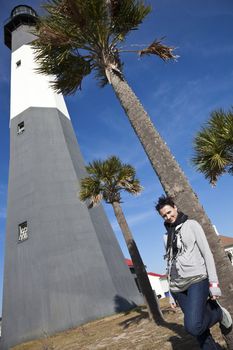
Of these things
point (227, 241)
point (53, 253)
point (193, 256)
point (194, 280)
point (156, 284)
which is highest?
point (227, 241)

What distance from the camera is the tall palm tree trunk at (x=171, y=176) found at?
168 inches

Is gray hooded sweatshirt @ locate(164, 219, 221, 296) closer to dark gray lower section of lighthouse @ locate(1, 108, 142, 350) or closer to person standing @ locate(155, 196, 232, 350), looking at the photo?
person standing @ locate(155, 196, 232, 350)

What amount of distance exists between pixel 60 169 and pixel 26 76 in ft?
25.2

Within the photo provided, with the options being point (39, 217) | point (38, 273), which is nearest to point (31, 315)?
point (38, 273)

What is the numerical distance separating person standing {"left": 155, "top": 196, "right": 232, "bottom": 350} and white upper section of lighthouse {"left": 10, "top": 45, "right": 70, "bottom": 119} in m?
16.8

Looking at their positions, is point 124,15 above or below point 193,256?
above

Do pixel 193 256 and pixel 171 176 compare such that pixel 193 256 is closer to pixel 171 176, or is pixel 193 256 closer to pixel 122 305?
pixel 171 176

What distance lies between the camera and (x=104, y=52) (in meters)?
6.95

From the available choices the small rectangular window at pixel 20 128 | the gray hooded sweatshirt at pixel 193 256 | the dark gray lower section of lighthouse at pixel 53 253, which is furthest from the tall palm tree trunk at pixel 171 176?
the small rectangular window at pixel 20 128

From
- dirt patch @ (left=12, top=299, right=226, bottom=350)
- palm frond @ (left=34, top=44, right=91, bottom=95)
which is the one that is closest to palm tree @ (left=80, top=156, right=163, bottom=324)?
dirt patch @ (left=12, top=299, right=226, bottom=350)

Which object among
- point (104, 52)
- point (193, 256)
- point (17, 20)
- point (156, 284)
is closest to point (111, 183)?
point (104, 52)

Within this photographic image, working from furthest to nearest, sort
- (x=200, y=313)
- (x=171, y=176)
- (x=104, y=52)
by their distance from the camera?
(x=104, y=52), (x=171, y=176), (x=200, y=313)

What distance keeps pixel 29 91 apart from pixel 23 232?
350 inches

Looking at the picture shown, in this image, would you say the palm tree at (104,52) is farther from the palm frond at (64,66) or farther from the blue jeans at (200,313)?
the blue jeans at (200,313)
